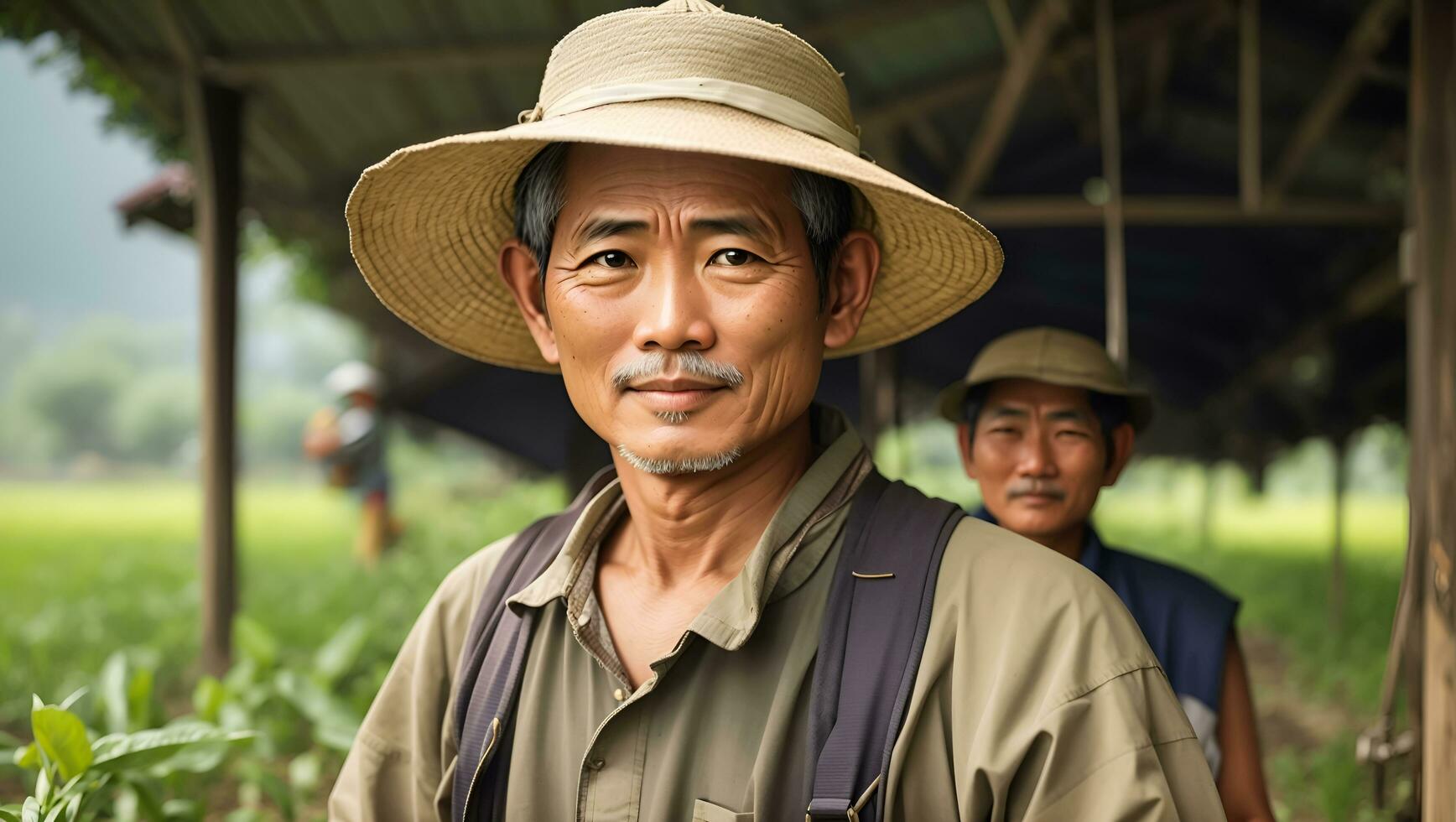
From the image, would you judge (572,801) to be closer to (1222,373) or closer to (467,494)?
(1222,373)

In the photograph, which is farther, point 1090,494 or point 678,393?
point 1090,494

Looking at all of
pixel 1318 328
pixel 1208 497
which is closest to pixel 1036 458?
pixel 1318 328

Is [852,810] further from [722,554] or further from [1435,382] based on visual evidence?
[1435,382]

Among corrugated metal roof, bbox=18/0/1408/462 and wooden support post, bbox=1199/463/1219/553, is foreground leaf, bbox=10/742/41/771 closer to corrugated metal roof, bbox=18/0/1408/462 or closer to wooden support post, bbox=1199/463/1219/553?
corrugated metal roof, bbox=18/0/1408/462

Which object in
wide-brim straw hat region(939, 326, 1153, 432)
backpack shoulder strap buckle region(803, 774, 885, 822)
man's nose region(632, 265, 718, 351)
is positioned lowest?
backpack shoulder strap buckle region(803, 774, 885, 822)

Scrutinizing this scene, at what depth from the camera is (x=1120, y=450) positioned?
113 inches

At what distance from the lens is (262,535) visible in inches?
730

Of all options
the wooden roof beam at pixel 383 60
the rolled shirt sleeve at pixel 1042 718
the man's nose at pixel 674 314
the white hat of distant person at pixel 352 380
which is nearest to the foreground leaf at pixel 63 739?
the man's nose at pixel 674 314

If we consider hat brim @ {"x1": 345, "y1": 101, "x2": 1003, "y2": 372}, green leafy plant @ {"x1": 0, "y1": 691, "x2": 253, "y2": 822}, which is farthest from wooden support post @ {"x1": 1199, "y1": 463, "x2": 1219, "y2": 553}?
green leafy plant @ {"x1": 0, "y1": 691, "x2": 253, "y2": 822}

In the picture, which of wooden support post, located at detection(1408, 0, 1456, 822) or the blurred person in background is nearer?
wooden support post, located at detection(1408, 0, 1456, 822)

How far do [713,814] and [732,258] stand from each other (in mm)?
667

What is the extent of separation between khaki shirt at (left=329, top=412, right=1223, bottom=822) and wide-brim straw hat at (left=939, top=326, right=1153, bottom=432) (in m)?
1.12

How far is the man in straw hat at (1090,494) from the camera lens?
2393 millimetres

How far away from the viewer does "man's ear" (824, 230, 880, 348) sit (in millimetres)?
1648
